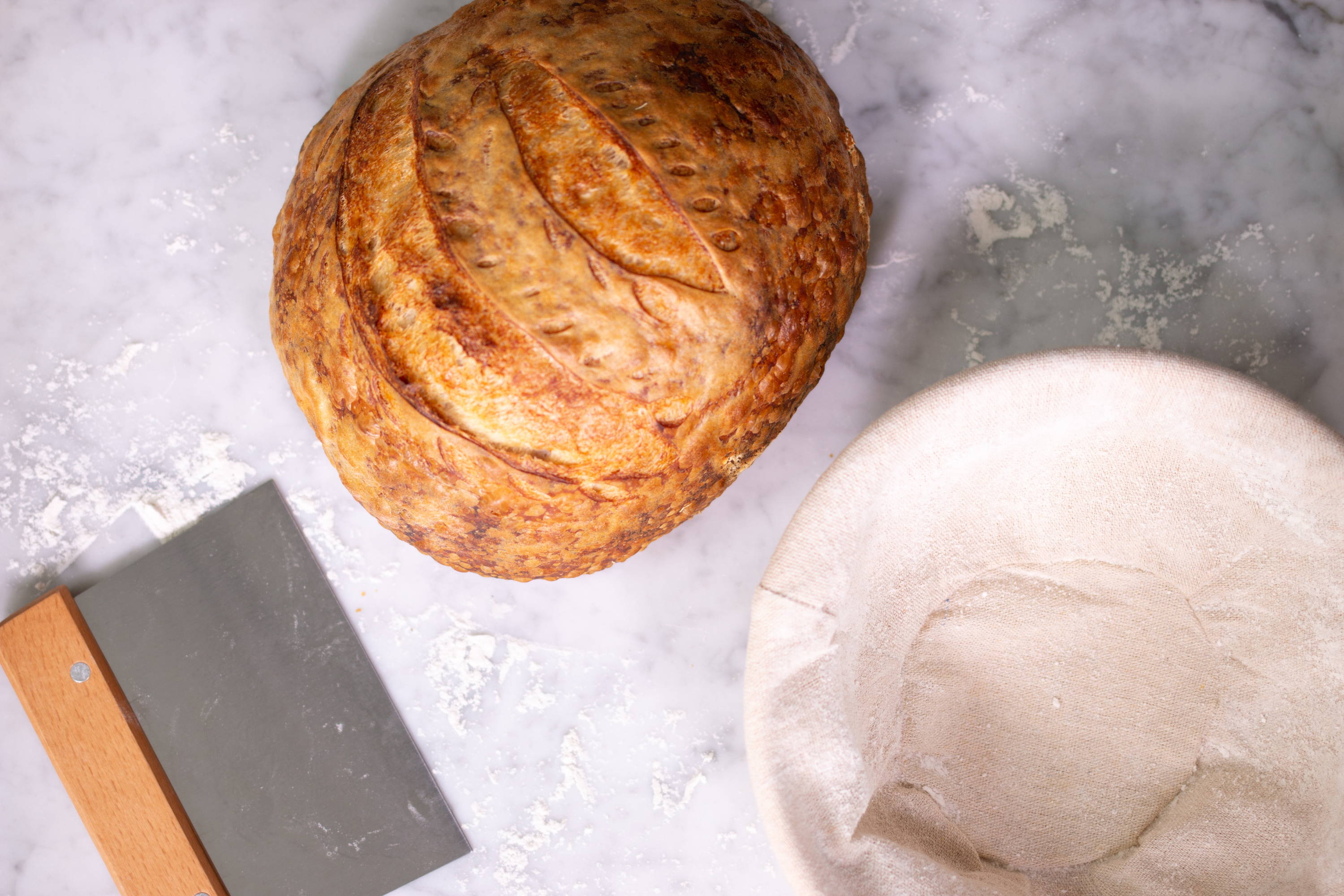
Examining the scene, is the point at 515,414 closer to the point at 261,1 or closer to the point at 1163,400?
the point at 1163,400

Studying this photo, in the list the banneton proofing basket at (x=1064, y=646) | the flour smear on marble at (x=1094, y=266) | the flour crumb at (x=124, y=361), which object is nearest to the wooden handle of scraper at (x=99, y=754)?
the flour crumb at (x=124, y=361)

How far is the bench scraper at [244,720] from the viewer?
1271 millimetres

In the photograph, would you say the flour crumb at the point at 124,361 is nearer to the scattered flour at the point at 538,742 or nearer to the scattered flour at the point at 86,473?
the scattered flour at the point at 86,473

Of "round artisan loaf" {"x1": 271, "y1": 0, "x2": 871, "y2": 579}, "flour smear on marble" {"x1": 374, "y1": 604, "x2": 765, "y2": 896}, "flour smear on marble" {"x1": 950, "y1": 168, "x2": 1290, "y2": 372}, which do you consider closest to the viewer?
"round artisan loaf" {"x1": 271, "y1": 0, "x2": 871, "y2": 579}

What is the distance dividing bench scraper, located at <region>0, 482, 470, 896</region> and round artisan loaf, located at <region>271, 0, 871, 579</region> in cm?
50

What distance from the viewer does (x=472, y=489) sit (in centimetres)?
86

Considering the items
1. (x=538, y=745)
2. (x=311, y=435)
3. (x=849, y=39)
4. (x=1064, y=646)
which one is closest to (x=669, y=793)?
(x=538, y=745)

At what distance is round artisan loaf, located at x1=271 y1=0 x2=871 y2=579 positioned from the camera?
0.81 metres

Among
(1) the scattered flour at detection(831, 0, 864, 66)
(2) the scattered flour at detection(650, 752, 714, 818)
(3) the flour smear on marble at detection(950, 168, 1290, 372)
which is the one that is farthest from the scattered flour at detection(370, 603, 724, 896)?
(1) the scattered flour at detection(831, 0, 864, 66)

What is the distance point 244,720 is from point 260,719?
23mm

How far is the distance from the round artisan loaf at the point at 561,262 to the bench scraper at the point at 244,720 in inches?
19.8

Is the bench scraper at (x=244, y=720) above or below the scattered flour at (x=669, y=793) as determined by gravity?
above

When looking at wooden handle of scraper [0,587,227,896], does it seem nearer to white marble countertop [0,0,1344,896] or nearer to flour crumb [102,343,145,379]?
white marble countertop [0,0,1344,896]

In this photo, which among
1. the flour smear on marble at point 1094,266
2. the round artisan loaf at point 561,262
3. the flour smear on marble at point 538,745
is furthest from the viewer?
the flour smear on marble at point 538,745
